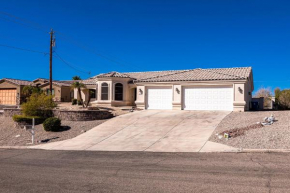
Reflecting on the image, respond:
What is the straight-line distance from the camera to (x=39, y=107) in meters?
24.8

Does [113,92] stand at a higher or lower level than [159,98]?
higher

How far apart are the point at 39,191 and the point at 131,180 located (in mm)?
2490

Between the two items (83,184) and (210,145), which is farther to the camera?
(210,145)

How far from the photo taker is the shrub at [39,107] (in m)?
24.5

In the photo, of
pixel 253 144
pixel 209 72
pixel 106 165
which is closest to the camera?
pixel 106 165

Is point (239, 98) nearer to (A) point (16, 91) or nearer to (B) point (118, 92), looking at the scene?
(B) point (118, 92)

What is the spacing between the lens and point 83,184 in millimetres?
8156

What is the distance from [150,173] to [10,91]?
133 feet

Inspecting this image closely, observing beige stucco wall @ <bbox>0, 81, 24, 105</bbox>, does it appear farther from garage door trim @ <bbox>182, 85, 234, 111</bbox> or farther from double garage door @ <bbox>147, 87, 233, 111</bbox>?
garage door trim @ <bbox>182, 85, 234, 111</bbox>

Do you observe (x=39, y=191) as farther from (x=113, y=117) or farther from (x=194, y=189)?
(x=113, y=117)

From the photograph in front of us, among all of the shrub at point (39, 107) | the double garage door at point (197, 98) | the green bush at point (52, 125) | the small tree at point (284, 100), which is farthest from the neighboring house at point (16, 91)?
the small tree at point (284, 100)

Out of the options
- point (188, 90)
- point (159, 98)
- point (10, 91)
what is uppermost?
point (188, 90)

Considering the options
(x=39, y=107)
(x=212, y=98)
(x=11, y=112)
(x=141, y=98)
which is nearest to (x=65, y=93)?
(x=11, y=112)

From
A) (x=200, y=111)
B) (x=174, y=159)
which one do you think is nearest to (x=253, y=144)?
(x=174, y=159)
